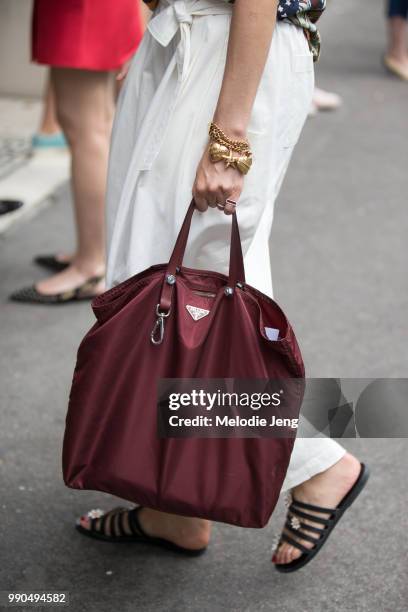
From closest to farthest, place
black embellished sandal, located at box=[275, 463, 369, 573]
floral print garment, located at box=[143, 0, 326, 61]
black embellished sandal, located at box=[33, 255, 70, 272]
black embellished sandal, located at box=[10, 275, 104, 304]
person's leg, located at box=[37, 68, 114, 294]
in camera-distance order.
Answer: floral print garment, located at box=[143, 0, 326, 61], black embellished sandal, located at box=[275, 463, 369, 573], person's leg, located at box=[37, 68, 114, 294], black embellished sandal, located at box=[10, 275, 104, 304], black embellished sandal, located at box=[33, 255, 70, 272]

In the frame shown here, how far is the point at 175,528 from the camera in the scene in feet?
8.02

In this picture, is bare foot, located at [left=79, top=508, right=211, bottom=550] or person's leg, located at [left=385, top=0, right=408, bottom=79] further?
person's leg, located at [left=385, top=0, right=408, bottom=79]

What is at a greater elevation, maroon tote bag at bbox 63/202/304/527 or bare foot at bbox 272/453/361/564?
maroon tote bag at bbox 63/202/304/527

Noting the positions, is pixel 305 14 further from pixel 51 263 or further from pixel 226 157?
pixel 51 263

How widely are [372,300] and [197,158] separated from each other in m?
2.25

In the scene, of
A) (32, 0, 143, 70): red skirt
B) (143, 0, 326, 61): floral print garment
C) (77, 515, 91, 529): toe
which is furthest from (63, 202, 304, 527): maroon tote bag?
(32, 0, 143, 70): red skirt

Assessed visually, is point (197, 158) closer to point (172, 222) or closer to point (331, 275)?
point (172, 222)

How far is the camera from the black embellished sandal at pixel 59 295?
3.88m

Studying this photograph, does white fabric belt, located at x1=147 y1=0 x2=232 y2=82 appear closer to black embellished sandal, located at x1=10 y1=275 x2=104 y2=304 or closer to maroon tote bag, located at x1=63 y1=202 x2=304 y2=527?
maroon tote bag, located at x1=63 y1=202 x2=304 y2=527

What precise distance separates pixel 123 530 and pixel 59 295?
155 cm

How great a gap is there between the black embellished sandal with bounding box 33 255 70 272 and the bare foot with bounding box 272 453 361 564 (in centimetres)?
203

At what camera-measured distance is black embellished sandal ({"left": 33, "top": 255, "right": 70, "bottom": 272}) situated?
4.15m

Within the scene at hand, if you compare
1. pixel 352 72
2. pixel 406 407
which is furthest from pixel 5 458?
pixel 352 72

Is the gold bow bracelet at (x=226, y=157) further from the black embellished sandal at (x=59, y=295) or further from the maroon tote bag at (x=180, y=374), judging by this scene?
the black embellished sandal at (x=59, y=295)
